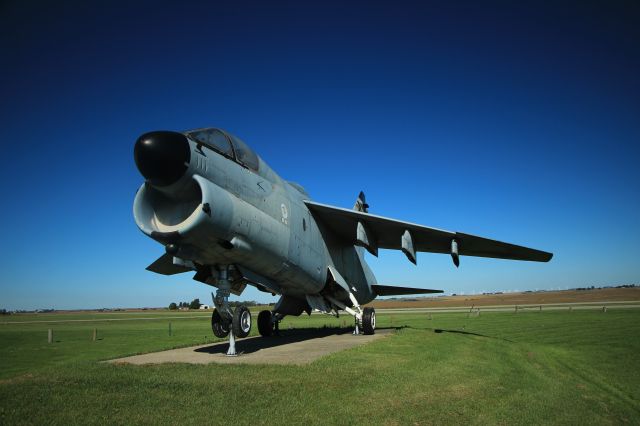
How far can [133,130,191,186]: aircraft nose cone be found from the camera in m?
7.70

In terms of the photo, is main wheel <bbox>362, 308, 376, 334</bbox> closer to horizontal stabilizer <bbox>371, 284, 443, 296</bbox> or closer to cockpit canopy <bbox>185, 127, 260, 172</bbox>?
horizontal stabilizer <bbox>371, 284, 443, 296</bbox>

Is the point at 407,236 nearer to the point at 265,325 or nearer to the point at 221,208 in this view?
the point at 265,325

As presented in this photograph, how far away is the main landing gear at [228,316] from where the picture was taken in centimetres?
936

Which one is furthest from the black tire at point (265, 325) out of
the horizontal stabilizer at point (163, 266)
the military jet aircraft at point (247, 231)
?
the horizontal stabilizer at point (163, 266)

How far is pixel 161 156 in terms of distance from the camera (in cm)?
770

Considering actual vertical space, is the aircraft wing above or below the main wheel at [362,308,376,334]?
above

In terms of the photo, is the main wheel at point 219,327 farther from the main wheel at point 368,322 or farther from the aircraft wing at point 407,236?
the main wheel at point 368,322

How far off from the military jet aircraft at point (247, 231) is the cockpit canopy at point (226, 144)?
0.09 ft

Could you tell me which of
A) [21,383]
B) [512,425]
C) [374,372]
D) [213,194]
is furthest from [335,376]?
[21,383]

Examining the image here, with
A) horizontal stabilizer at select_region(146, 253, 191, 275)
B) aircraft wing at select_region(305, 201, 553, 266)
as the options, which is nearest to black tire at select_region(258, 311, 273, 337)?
horizontal stabilizer at select_region(146, 253, 191, 275)

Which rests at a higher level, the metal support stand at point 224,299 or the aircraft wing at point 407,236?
the aircraft wing at point 407,236

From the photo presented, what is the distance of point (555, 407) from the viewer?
246 inches

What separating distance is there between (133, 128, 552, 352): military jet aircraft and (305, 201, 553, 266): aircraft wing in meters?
0.04

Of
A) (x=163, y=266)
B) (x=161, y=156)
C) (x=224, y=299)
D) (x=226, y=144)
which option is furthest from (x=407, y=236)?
(x=161, y=156)
